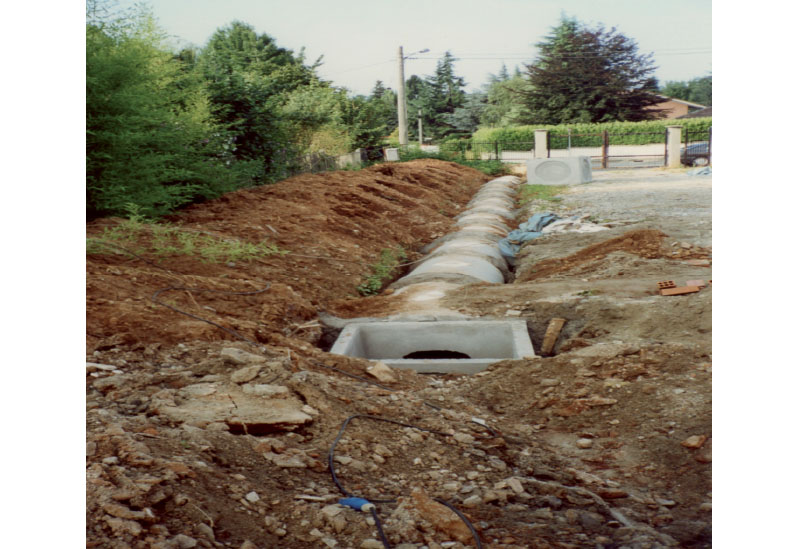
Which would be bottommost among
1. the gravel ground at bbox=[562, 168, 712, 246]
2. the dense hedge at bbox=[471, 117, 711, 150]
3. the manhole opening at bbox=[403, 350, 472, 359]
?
the manhole opening at bbox=[403, 350, 472, 359]

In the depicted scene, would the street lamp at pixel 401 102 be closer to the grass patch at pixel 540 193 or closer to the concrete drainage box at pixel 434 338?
the grass patch at pixel 540 193

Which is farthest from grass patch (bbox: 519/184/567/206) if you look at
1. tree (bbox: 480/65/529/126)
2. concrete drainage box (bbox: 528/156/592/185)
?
tree (bbox: 480/65/529/126)

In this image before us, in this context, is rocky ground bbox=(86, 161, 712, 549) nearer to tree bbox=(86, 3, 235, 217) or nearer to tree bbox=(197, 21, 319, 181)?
tree bbox=(86, 3, 235, 217)

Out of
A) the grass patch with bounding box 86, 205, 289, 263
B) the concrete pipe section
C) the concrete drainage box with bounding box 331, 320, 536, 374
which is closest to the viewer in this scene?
the concrete drainage box with bounding box 331, 320, 536, 374

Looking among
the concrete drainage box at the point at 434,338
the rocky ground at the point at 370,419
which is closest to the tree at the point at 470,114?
the rocky ground at the point at 370,419

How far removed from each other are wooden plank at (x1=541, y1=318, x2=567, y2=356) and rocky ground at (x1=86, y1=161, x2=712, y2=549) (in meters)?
0.12

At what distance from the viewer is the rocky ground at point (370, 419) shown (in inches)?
85.4

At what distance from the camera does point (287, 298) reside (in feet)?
19.5

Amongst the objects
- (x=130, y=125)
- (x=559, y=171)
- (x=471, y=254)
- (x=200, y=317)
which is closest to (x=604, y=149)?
(x=559, y=171)

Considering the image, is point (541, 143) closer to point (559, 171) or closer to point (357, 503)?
point (559, 171)

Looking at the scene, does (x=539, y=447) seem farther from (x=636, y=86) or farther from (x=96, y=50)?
(x=636, y=86)

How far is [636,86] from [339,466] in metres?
31.8

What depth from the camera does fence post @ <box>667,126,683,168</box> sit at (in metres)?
21.4

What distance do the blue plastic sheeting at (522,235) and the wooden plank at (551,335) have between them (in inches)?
134
